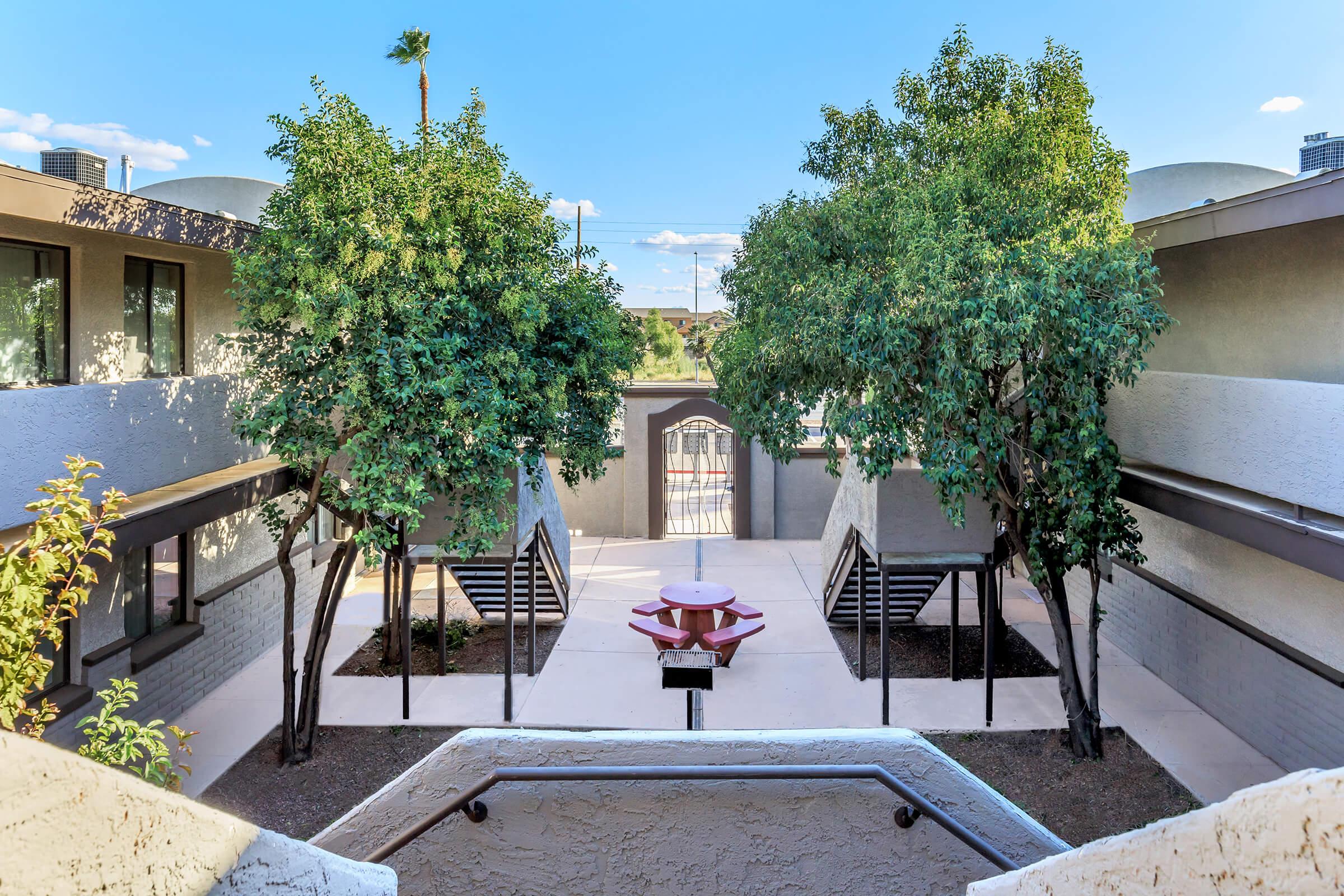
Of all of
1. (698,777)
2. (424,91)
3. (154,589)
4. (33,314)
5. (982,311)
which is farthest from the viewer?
(424,91)

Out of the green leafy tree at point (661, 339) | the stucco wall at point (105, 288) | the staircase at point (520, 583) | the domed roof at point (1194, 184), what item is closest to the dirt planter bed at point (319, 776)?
the staircase at point (520, 583)

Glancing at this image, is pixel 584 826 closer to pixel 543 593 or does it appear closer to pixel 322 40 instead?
pixel 543 593

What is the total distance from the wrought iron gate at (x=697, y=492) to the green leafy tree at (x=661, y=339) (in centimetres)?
1993

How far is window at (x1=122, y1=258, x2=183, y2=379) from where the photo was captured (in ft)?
30.1

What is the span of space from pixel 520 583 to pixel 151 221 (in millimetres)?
6818

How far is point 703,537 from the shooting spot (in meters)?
19.0

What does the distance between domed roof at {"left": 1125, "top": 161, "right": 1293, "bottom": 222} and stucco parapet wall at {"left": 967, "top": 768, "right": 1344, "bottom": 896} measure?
44.9 feet

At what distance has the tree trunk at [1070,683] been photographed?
8.79 m

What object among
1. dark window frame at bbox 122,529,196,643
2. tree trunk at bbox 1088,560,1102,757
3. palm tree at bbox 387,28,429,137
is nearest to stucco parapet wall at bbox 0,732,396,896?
tree trunk at bbox 1088,560,1102,757

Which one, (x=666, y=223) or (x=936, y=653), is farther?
(x=666, y=223)

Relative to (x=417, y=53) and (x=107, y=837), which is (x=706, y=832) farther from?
(x=417, y=53)

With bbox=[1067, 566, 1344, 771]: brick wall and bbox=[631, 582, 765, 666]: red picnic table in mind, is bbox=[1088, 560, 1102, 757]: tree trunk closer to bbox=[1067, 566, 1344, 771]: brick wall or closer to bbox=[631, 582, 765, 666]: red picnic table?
bbox=[1067, 566, 1344, 771]: brick wall

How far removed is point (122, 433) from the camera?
8.09 metres

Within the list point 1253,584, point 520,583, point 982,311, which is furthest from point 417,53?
point 1253,584
